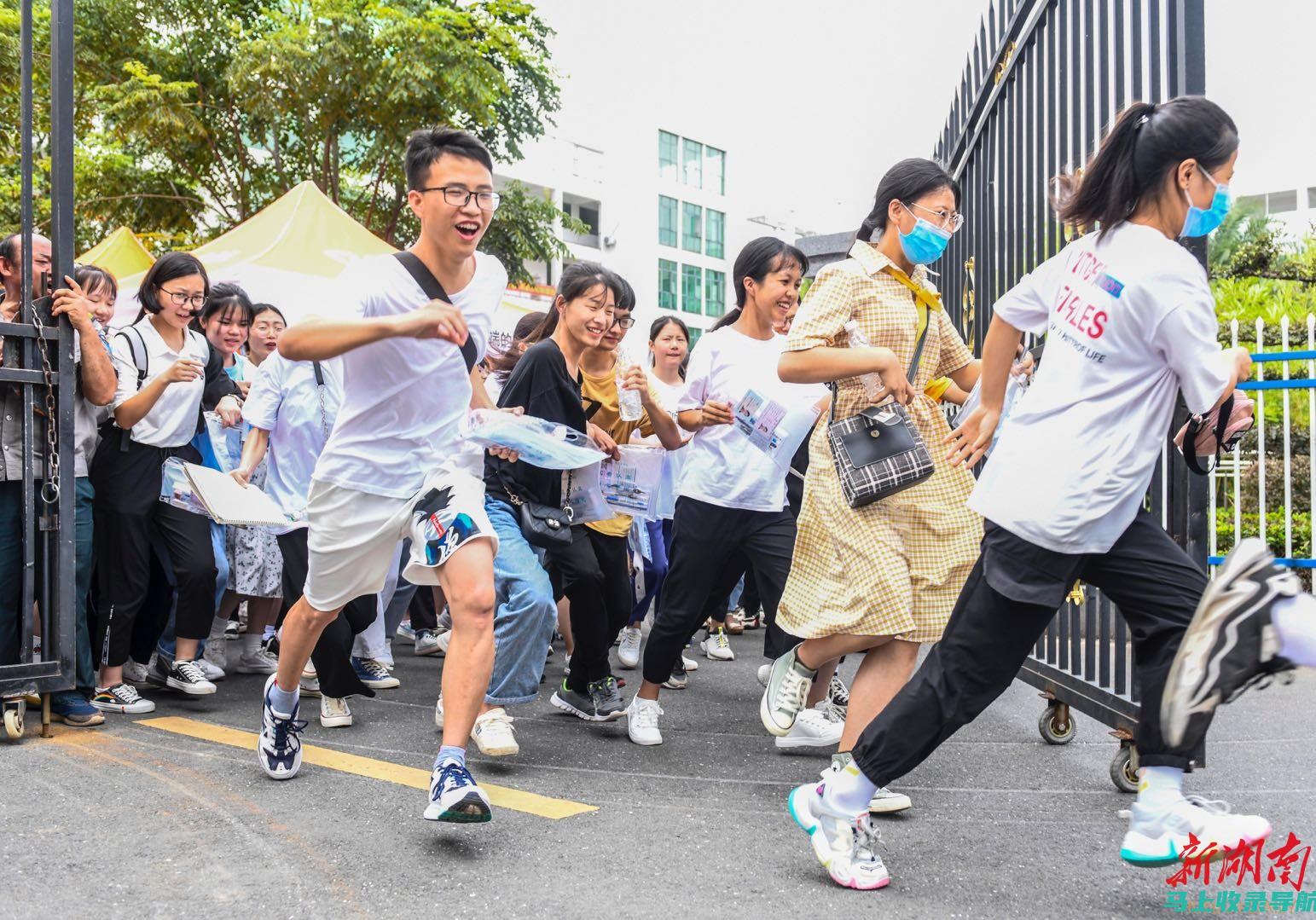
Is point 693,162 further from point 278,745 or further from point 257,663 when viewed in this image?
point 278,745

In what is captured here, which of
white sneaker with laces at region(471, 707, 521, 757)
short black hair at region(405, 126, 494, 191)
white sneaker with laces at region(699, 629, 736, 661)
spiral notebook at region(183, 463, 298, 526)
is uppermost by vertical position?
short black hair at region(405, 126, 494, 191)

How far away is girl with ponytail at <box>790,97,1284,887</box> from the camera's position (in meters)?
2.74

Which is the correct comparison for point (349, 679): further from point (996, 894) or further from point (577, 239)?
point (577, 239)

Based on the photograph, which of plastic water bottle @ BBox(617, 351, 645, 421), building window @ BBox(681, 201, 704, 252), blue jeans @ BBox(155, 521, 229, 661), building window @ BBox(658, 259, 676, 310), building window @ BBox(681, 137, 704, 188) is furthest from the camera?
building window @ BBox(681, 137, 704, 188)

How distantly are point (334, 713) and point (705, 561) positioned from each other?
1.65m

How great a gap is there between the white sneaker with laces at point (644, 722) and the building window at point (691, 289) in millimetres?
47477

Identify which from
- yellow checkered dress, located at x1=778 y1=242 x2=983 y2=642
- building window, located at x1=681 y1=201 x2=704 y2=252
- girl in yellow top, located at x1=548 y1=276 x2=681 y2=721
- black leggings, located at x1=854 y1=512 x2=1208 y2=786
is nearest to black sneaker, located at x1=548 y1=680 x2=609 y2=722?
girl in yellow top, located at x1=548 y1=276 x2=681 y2=721

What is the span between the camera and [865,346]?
12.6ft

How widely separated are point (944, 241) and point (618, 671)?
3.62m

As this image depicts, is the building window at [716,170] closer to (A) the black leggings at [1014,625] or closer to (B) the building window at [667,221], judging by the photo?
(B) the building window at [667,221]

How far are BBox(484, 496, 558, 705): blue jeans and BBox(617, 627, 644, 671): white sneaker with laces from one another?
244cm

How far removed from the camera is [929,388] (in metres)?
4.37

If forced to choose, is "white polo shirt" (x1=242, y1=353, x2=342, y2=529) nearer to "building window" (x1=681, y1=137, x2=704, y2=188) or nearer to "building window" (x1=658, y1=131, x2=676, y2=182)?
"building window" (x1=658, y1=131, x2=676, y2=182)

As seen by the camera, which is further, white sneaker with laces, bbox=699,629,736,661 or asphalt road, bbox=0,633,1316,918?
white sneaker with laces, bbox=699,629,736,661
